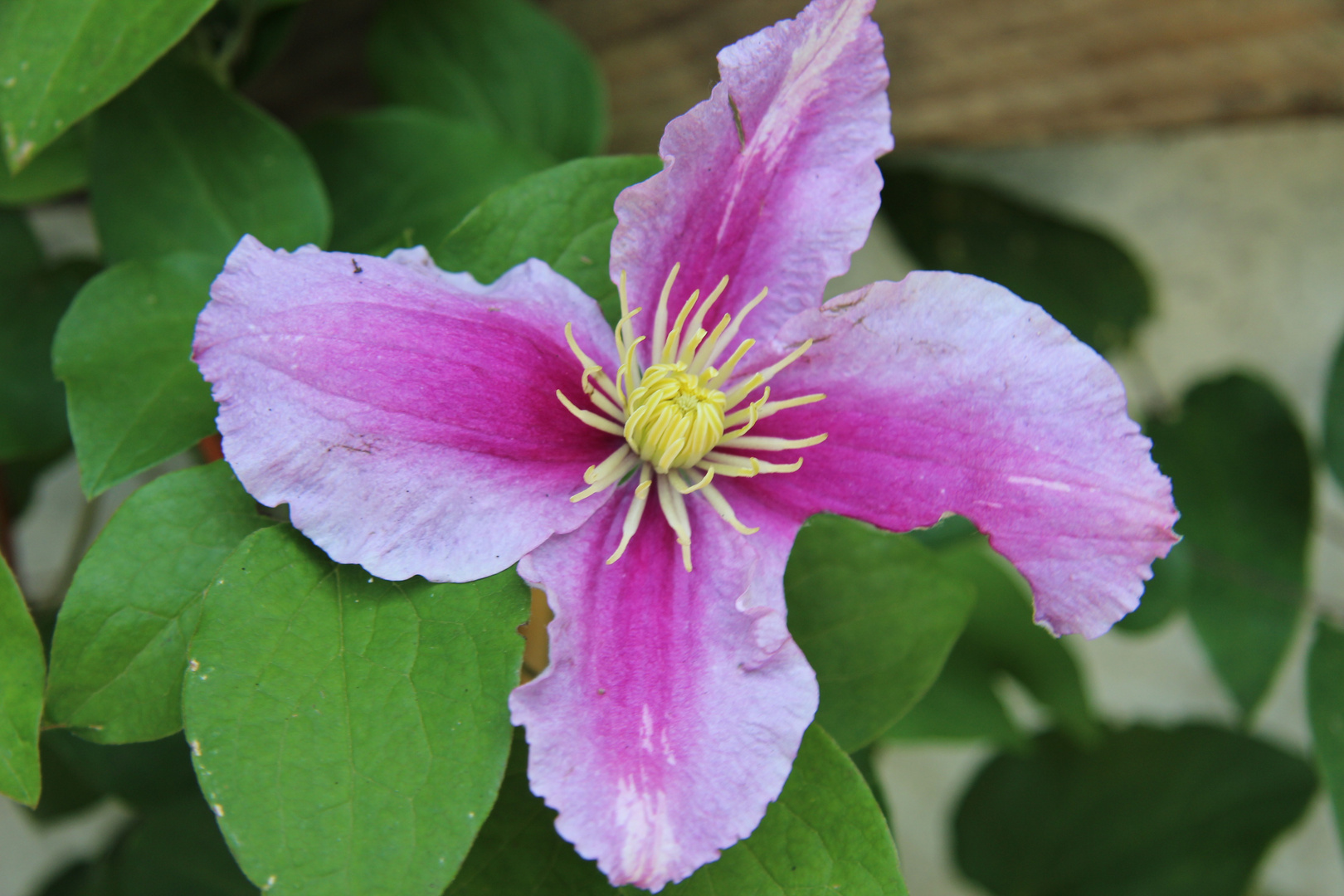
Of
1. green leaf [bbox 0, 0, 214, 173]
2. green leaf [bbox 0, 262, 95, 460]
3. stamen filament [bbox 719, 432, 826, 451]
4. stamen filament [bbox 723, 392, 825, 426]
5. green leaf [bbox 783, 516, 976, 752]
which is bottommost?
green leaf [bbox 783, 516, 976, 752]

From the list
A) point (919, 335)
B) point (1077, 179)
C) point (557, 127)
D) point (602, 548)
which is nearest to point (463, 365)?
point (602, 548)

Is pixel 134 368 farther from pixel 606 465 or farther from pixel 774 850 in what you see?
pixel 774 850

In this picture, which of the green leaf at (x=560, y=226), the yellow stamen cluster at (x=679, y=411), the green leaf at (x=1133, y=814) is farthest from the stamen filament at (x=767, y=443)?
the green leaf at (x=1133, y=814)

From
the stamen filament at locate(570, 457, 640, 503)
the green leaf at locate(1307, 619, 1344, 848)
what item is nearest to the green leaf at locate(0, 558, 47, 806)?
the stamen filament at locate(570, 457, 640, 503)

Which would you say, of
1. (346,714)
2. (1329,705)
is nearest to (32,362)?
(346,714)

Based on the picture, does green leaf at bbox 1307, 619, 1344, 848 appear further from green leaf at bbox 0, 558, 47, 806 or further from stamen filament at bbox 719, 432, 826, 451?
green leaf at bbox 0, 558, 47, 806

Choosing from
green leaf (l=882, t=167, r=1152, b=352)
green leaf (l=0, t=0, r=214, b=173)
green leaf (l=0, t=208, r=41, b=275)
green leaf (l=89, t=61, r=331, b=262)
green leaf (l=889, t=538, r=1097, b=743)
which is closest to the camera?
green leaf (l=0, t=0, r=214, b=173)

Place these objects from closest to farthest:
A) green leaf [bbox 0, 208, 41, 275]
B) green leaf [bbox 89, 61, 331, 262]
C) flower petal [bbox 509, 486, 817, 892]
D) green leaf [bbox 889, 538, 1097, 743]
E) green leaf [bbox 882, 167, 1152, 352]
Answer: flower petal [bbox 509, 486, 817, 892]
green leaf [bbox 89, 61, 331, 262]
green leaf [bbox 0, 208, 41, 275]
green leaf [bbox 889, 538, 1097, 743]
green leaf [bbox 882, 167, 1152, 352]

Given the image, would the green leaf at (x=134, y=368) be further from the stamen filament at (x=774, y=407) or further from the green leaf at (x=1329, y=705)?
the green leaf at (x=1329, y=705)
